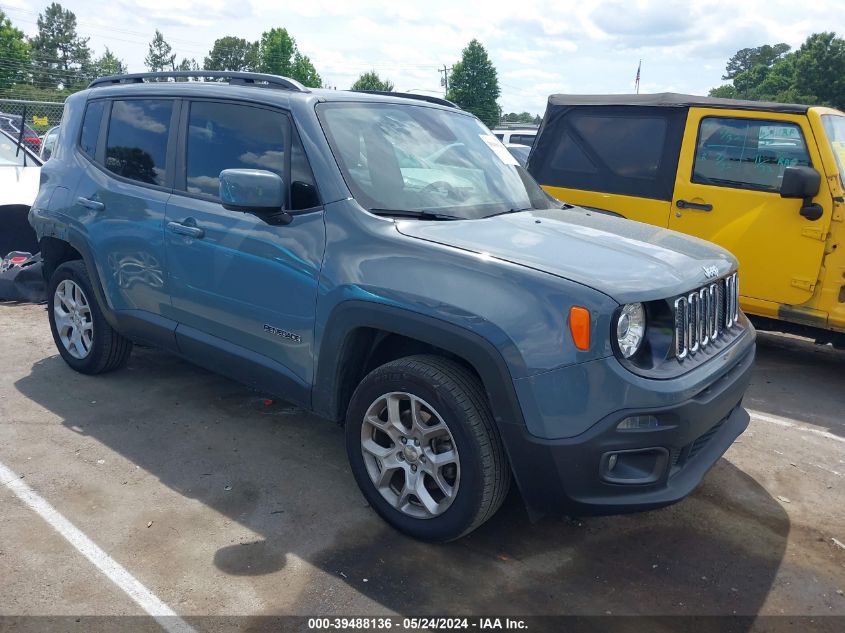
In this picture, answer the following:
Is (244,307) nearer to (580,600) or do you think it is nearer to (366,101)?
(366,101)

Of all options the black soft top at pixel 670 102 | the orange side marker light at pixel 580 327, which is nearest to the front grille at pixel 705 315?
the orange side marker light at pixel 580 327

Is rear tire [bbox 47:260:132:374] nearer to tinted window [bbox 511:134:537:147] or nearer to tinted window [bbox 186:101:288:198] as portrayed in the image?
tinted window [bbox 186:101:288:198]

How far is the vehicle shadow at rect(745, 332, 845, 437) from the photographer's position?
5156 millimetres

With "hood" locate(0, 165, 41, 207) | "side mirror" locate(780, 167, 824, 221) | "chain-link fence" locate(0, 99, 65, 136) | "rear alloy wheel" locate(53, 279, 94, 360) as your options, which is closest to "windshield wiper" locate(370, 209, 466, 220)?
"rear alloy wheel" locate(53, 279, 94, 360)

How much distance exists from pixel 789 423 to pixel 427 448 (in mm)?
2999

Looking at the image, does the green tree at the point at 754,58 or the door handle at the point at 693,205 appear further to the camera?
the green tree at the point at 754,58

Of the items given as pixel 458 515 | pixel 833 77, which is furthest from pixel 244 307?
pixel 833 77

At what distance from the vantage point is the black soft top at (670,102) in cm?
583

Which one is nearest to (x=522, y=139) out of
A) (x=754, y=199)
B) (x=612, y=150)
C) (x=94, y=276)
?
(x=612, y=150)

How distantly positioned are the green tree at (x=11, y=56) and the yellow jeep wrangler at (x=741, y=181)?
208 feet

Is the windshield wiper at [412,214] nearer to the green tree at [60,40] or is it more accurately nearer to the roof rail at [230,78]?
the roof rail at [230,78]

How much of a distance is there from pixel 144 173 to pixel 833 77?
76.8 meters

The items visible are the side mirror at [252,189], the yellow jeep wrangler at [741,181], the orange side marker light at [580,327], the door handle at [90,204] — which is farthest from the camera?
the yellow jeep wrangler at [741,181]

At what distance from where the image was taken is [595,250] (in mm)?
3246
